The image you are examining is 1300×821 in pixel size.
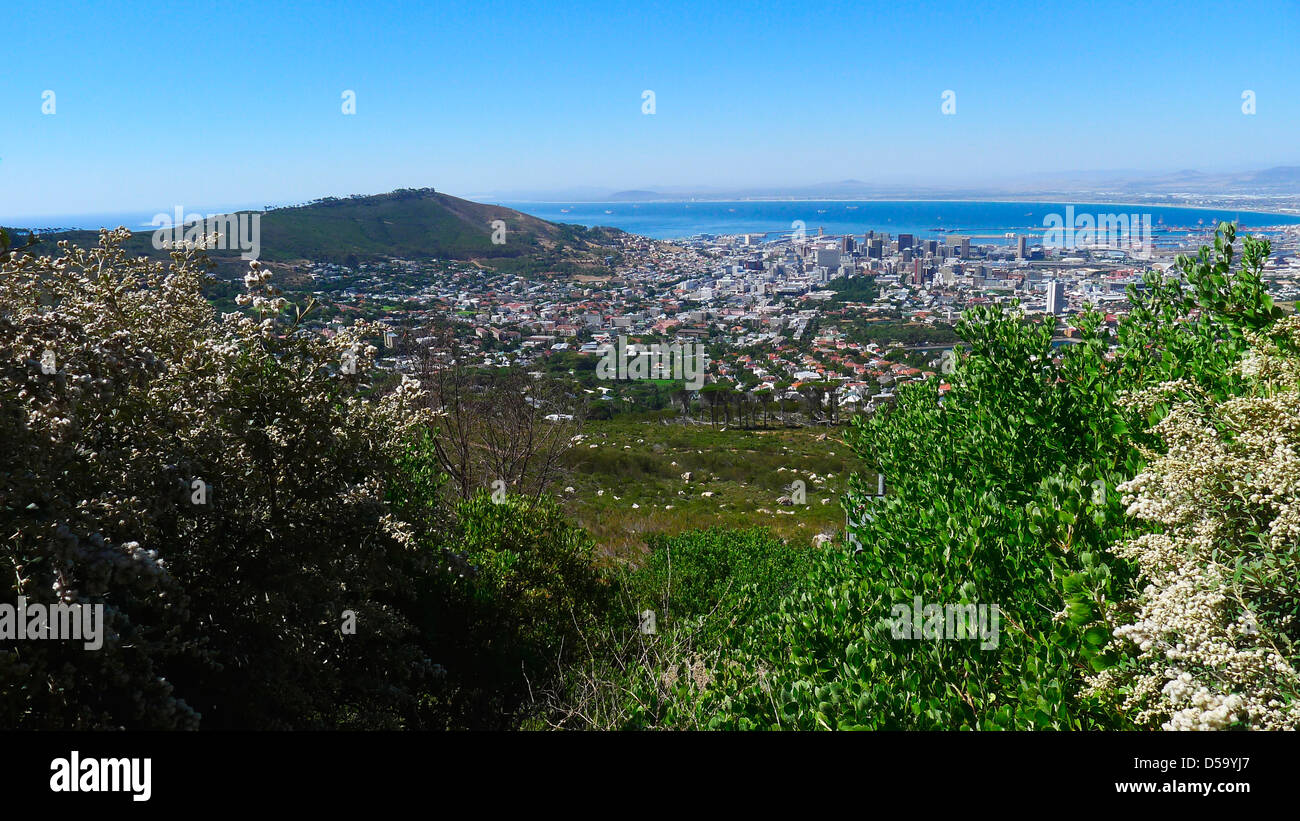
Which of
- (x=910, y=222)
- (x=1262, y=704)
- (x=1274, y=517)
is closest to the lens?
(x=1262, y=704)

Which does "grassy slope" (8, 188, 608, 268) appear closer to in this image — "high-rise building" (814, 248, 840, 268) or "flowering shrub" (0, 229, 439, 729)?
"high-rise building" (814, 248, 840, 268)

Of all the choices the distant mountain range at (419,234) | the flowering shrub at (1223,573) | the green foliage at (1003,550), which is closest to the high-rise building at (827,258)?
the distant mountain range at (419,234)

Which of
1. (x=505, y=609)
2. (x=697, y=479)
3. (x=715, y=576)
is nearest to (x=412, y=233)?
(x=697, y=479)

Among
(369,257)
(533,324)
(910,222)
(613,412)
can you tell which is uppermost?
(910,222)

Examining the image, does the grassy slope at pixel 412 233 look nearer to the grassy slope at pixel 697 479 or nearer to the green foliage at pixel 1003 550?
the grassy slope at pixel 697 479

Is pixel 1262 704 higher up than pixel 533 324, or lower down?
lower down
